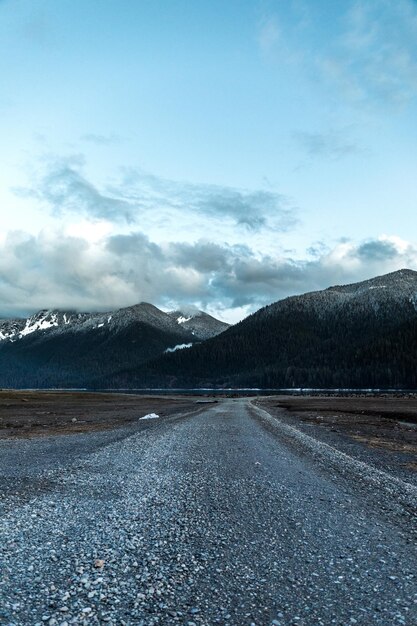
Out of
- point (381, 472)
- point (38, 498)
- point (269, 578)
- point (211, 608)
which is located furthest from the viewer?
point (381, 472)

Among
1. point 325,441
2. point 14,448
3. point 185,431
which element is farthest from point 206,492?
point 185,431

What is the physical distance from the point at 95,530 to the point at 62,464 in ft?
37.1

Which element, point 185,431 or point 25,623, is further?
point 185,431

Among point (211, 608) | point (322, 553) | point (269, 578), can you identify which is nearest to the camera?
point (211, 608)

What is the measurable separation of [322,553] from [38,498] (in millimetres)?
9830

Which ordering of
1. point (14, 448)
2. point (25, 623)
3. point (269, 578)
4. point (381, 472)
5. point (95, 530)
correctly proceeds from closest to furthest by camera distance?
point (25, 623)
point (269, 578)
point (95, 530)
point (381, 472)
point (14, 448)

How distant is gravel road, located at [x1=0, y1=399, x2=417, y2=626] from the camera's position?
7582mm

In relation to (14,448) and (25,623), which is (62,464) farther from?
(25,623)

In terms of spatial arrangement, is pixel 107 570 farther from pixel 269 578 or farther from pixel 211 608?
pixel 269 578

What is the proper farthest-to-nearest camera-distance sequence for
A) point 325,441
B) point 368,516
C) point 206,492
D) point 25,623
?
point 325,441 < point 206,492 < point 368,516 < point 25,623

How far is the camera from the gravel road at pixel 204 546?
7.58 meters

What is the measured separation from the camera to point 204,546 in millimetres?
10812

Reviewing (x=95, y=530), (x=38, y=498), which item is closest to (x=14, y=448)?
(x=38, y=498)

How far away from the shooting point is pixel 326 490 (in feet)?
A: 56.1
